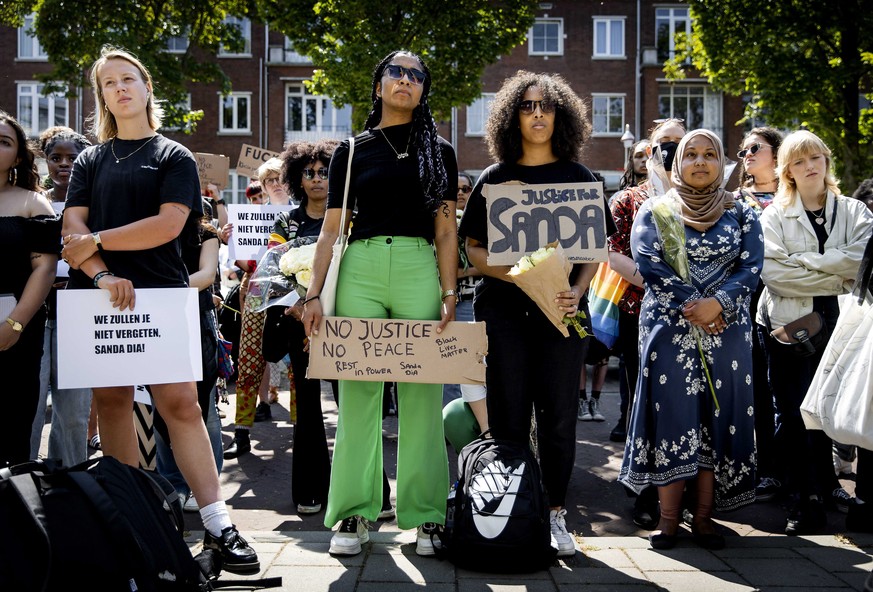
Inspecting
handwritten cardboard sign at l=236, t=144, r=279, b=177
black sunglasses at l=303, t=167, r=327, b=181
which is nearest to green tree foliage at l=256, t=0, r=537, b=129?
handwritten cardboard sign at l=236, t=144, r=279, b=177

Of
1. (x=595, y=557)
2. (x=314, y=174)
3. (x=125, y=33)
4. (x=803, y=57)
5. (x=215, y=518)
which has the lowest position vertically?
(x=595, y=557)

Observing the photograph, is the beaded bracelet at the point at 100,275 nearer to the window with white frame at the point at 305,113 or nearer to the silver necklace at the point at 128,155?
the silver necklace at the point at 128,155

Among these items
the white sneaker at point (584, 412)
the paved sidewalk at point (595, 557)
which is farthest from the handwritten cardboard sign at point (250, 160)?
the paved sidewalk at point (595, 557)

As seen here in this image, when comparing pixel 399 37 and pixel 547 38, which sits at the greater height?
pixel 547 38

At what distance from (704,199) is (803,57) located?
17.9 metres

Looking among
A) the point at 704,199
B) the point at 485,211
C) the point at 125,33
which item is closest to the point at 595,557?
the point at 485,211

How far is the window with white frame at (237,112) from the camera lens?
32656 mm

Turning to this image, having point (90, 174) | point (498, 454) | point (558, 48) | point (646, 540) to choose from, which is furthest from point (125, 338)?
point (558, 48)

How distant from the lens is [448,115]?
1873 cm

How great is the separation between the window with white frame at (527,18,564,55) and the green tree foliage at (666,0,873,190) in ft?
39.6

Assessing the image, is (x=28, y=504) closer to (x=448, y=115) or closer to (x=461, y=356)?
(x=461, y=356)

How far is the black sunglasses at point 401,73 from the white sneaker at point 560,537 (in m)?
2.17

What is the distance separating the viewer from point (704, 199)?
4.23 metres

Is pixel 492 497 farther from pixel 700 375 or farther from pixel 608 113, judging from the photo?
pixel 608 113
